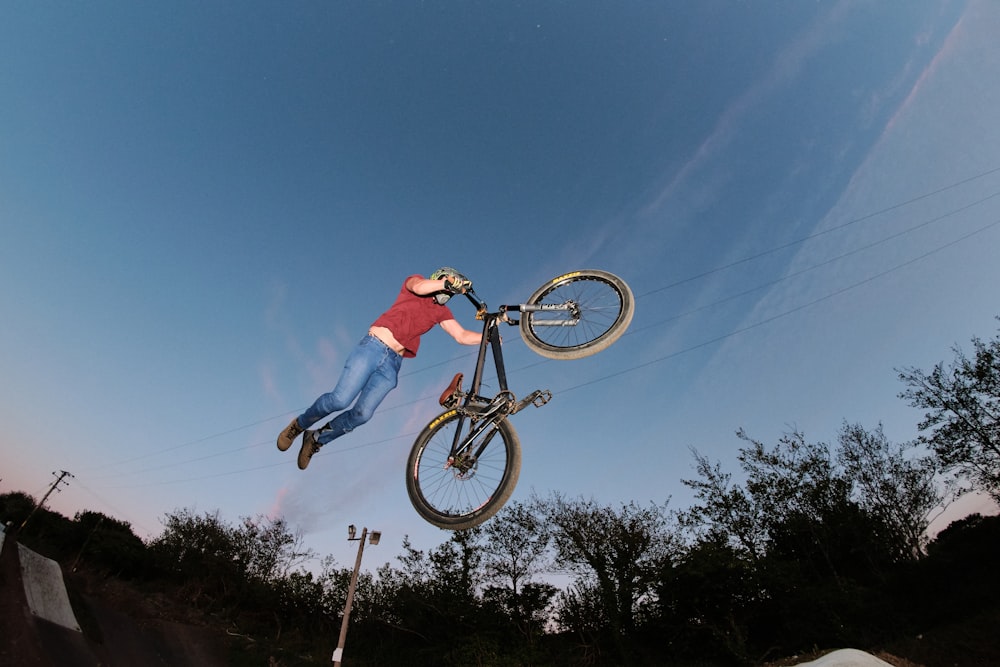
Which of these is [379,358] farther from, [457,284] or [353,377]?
[457,284]

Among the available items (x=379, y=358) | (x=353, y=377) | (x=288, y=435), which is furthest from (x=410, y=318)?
(x=288, y=435)

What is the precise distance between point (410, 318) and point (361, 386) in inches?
37.1

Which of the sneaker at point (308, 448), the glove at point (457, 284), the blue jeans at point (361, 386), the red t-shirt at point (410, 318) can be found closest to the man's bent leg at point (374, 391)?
the blue jeans at point (361, 386)

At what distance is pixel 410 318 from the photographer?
5332 millimetres

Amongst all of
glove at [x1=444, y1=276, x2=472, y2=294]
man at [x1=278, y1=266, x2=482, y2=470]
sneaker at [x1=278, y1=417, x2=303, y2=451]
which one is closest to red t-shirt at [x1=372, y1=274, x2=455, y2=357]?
man at [x1=278, y1=266, x2=482, y2=470]

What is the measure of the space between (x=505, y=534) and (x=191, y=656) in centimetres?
2331

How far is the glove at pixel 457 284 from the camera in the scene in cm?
493

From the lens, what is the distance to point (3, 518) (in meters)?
40.1

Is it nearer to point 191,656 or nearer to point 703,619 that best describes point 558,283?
point 703,619

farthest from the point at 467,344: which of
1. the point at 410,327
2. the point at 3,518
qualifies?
the point at 3,518

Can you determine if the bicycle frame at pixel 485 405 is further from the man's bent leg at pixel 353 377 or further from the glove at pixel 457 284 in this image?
the man's bent leg at pixel 353 377

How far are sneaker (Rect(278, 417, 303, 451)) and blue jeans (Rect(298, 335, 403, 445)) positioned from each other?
15 cm

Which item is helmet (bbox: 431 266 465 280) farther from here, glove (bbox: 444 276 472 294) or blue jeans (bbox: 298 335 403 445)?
blue jeans (bbox: 298 335 403 445)

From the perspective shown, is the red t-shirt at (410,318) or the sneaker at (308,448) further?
the sneaker at (308,448)
